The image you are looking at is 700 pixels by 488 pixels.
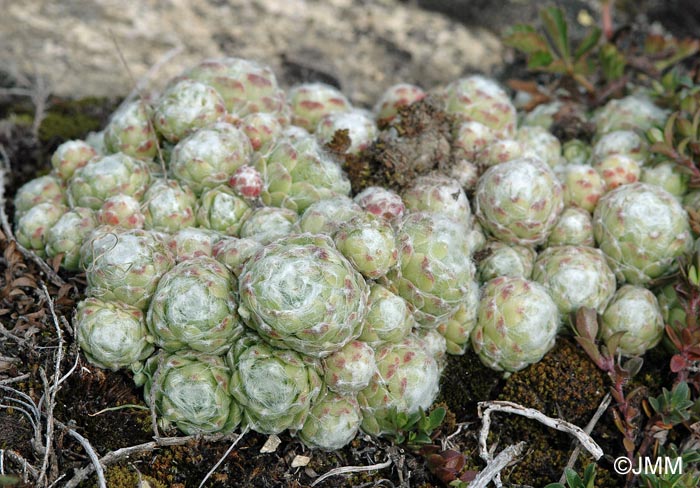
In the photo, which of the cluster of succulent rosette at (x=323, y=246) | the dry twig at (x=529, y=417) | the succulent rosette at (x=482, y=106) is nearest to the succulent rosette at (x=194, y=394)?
the cluster of succulent rosette at (x=323, y=246)

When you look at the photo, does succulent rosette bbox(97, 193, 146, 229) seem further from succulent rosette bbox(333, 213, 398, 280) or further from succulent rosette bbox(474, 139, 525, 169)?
succulent rosette bbox(474, 139, 525, 169)

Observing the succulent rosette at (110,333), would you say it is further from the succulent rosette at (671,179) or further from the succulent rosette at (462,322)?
the succulent rosette at (671,179)

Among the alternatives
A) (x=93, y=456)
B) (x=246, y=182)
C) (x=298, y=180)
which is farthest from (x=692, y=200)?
(x=93, y=456)

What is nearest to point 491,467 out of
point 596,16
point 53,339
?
point 53,339

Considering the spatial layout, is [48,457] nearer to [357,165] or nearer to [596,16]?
[357,165]

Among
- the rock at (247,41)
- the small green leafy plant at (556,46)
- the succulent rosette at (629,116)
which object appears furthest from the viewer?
the rock at (247,41)
